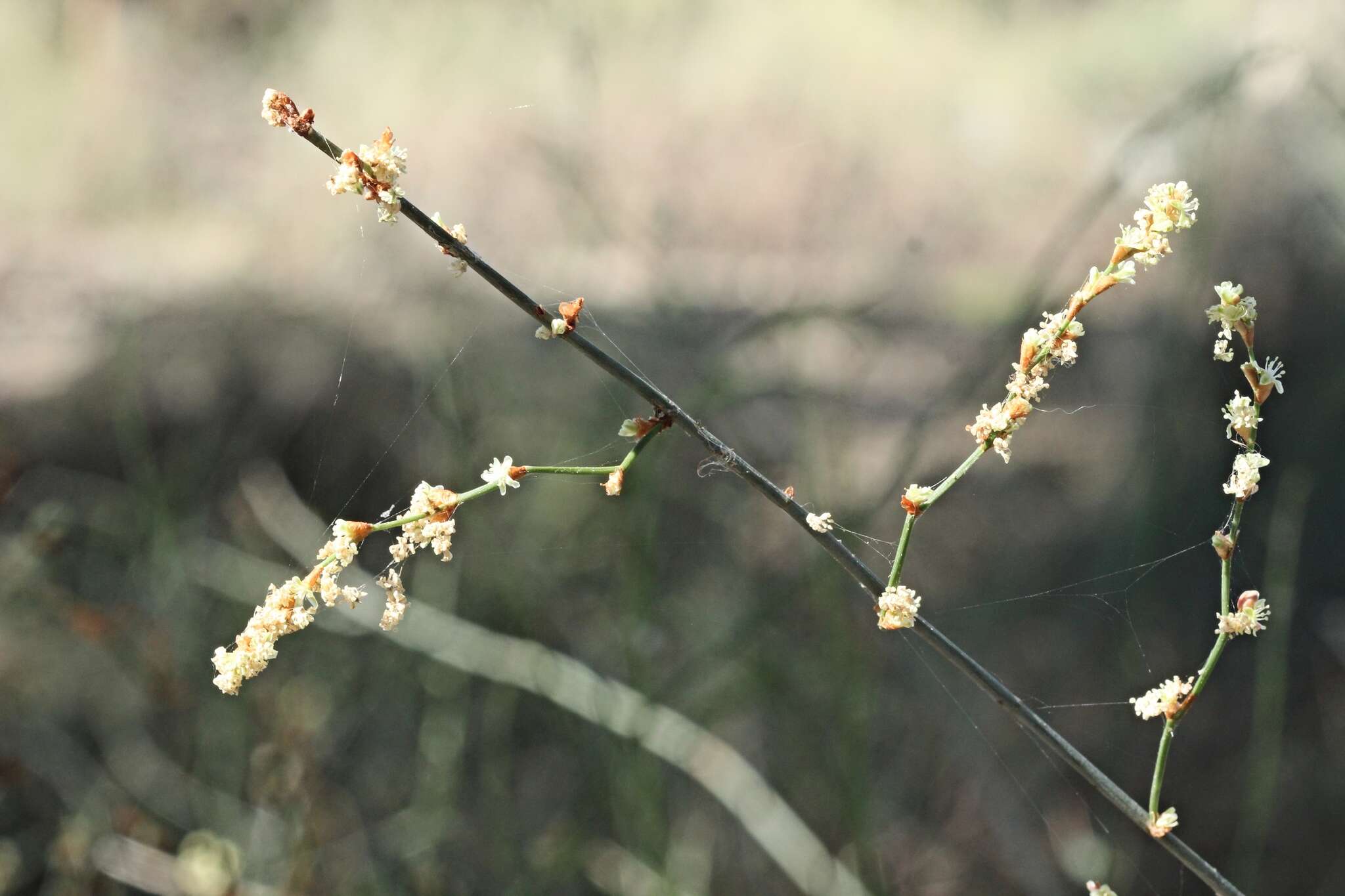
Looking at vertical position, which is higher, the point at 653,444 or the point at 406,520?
the point at 653,444

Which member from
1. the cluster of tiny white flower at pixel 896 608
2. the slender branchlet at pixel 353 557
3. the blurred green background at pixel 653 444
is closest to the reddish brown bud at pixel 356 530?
the slender branchlet at pixel 353 557

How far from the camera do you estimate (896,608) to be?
0.93 ft

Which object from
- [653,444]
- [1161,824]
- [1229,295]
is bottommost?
[1161,824]

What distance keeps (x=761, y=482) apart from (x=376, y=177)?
0.40 feet

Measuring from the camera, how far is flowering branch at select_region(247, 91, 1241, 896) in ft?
0.83

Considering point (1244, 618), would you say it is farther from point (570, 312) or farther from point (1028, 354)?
point (570, 312)

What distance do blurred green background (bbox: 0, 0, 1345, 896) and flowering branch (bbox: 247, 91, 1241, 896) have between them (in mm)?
606

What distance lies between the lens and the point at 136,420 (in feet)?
3.60

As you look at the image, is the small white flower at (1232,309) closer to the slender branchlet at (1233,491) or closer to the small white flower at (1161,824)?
the slender branchlet at (1233,491)

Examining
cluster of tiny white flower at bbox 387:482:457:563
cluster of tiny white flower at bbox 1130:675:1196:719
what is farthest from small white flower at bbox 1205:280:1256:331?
cluster of tiny white flower at bbox 387:482:457:563

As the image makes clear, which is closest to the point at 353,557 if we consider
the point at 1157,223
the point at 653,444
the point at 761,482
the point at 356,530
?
the point at 356,530

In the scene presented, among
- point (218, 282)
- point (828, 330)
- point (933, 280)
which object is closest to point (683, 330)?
point (828, 330)

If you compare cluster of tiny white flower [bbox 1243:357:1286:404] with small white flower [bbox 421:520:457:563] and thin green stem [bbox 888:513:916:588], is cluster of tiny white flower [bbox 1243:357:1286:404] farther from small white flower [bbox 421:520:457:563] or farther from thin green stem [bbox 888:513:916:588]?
small white flower [bbox 421:520:457:563]

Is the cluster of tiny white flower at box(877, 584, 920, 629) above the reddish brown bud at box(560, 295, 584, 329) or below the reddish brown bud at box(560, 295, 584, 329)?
below
